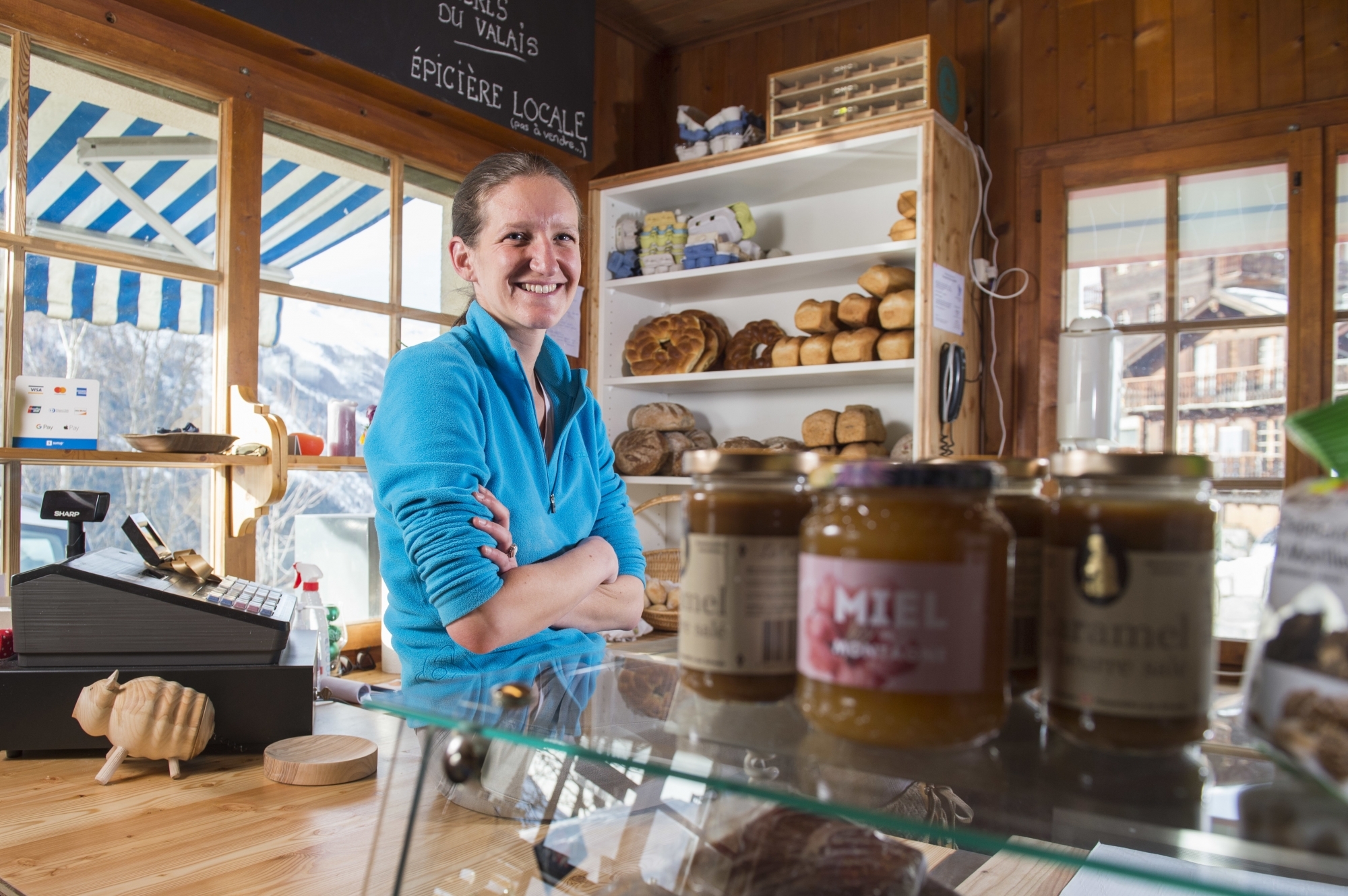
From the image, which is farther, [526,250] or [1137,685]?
[526,250]

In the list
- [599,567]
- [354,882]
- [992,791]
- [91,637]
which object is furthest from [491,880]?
[91,637]

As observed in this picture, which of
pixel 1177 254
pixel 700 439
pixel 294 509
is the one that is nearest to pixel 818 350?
pixel 700 439

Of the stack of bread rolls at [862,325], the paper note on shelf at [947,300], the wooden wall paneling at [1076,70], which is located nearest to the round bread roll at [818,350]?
the stack of bread rolls at [862,325]

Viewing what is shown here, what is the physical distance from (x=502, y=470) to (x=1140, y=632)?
939mm

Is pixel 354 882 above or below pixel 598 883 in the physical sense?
below

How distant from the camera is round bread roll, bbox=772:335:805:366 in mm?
2775

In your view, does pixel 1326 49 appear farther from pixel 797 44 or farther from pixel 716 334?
pixel 716 334

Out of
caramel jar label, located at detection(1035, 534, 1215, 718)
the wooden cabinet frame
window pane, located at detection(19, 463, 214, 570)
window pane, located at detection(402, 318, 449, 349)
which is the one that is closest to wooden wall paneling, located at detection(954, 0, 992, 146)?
the wooden cabinet frame

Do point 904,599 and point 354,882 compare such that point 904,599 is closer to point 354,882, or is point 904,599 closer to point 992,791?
point 992,791

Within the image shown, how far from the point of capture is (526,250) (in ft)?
4.58

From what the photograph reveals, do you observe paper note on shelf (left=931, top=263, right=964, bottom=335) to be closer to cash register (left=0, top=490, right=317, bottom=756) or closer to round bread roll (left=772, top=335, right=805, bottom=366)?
round bread roll (left=772, top=335, right=805, bottom=366)

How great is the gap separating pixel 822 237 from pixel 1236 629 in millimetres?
1641

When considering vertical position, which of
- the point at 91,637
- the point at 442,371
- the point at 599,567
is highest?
the point at 442,371

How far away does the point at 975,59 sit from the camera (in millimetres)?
2871
